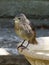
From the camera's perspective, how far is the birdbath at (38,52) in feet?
10.1

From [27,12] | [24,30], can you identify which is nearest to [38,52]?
[24,30]

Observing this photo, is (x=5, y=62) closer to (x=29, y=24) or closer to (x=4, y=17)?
(x=29, y=24)

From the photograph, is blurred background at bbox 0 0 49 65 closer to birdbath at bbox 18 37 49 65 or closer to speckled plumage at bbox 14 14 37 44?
birdbath at bbox 18 37 49 65

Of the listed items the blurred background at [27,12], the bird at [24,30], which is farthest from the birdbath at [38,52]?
the blurred background at [27,12]

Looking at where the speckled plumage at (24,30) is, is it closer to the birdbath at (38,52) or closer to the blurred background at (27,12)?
the birdbath at (38,52)

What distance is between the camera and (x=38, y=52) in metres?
3.28

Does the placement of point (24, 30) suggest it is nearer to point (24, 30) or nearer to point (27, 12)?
point (24, 30)

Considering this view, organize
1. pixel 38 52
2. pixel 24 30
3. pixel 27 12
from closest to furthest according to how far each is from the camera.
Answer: pixel 38 52 → pixel 24 30 → pixel 27 12

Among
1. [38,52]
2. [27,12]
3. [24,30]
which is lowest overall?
[27,12]

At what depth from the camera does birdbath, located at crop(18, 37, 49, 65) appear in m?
3.08

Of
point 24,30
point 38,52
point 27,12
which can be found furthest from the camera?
point 27,12

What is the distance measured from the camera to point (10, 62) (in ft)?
13.9

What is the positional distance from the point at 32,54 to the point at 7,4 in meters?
4.20

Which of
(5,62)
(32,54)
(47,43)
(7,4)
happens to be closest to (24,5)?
(7,4)
